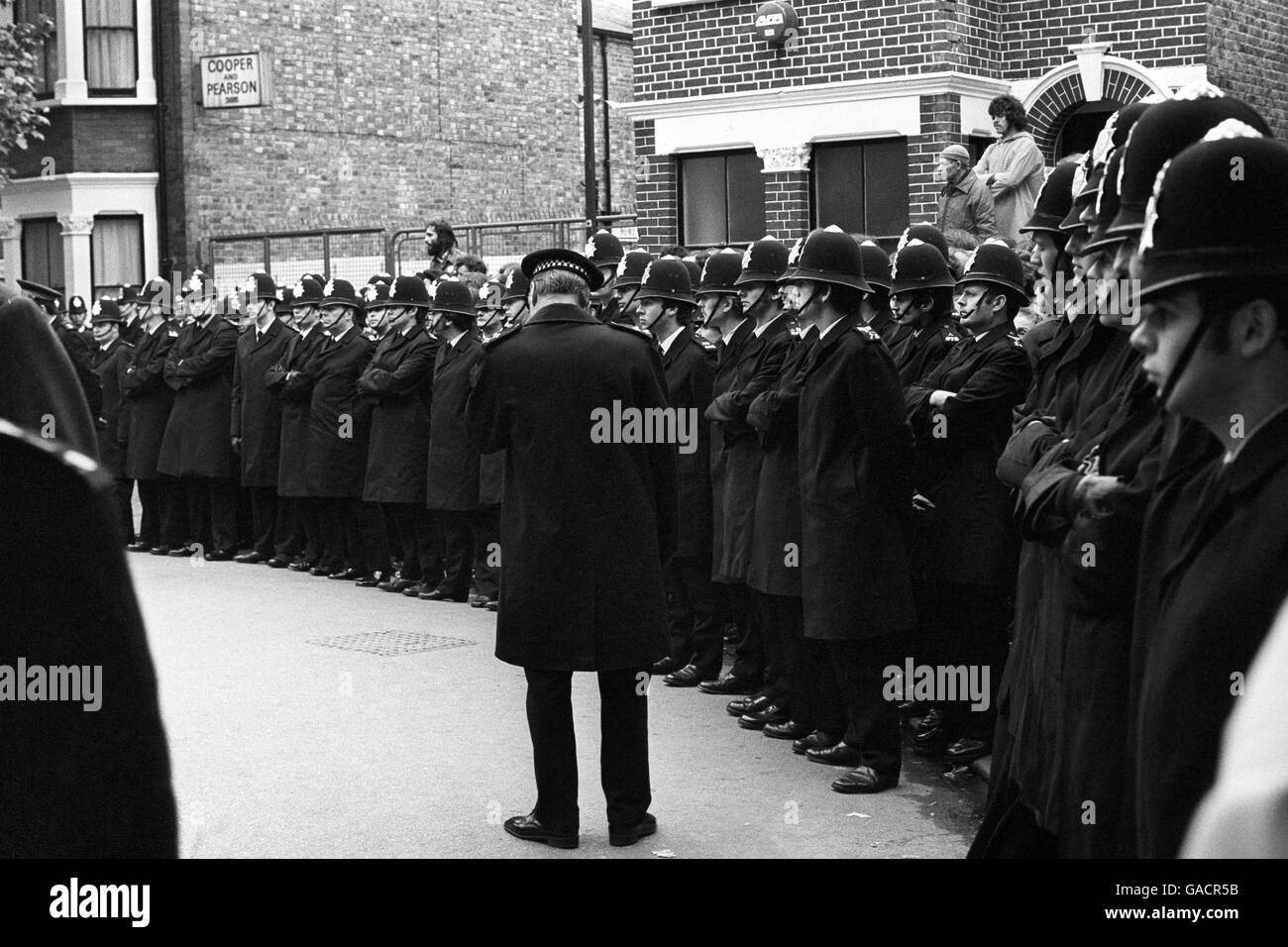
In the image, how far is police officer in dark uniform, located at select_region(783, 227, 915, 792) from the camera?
7.80 meters

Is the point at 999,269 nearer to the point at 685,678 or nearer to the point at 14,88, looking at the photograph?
the point at 685,678

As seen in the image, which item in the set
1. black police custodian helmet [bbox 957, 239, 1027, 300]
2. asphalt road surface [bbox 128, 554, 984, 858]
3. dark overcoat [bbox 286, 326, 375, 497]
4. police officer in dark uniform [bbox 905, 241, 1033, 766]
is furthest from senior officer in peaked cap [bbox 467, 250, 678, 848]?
dark overcoat [bbox 286, 326, 375, 497]

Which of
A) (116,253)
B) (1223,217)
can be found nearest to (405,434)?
(1223,217)

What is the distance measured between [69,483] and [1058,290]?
5.67 meters

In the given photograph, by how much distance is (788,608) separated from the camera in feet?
28.6

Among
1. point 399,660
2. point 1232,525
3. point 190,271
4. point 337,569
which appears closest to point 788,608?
point 399,660

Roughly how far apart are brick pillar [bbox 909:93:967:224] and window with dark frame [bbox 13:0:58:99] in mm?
17076

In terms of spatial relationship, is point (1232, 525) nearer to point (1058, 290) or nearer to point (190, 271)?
point (1058, 290)

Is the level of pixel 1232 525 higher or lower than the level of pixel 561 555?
higher

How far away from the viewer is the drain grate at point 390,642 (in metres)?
11.3

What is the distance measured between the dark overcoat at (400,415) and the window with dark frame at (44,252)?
15.7m

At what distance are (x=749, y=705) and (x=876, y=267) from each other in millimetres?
2405

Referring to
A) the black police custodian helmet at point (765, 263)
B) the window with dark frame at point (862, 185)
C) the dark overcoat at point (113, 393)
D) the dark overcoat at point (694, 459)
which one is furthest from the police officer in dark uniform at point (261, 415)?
the black police custodian helmet at point (765, 263)

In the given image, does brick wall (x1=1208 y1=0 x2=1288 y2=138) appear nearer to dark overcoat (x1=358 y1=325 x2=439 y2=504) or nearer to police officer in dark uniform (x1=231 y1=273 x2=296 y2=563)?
dark overcoat (x1=358 y1=325 x2=439 y2=504)
